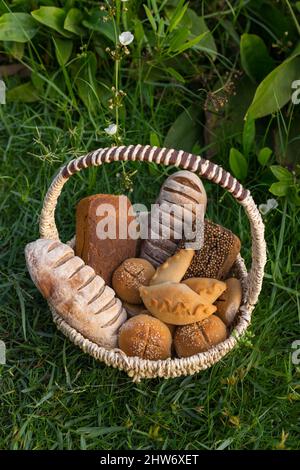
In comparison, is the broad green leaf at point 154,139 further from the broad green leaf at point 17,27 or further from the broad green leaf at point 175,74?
the broad green leaf at point 17,27

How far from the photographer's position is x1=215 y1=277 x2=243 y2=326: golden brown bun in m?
1.67

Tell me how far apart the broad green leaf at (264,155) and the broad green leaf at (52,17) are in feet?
2.13

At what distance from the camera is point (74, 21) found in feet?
6.75

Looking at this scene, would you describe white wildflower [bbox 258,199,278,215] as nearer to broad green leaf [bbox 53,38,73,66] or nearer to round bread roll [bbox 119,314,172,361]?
round bread roll [bbox 119,314,172,361]

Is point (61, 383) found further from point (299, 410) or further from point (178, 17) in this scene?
point (178, 17)

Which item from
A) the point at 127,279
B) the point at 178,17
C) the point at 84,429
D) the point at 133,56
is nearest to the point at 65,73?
the point at 133,56

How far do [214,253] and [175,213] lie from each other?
136 millimetres

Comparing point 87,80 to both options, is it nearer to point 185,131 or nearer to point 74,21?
point 74,21

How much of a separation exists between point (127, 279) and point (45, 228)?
23cm

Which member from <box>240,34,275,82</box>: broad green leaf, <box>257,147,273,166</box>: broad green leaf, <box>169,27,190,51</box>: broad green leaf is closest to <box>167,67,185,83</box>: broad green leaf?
<box>169,27,190,51</box>: broad green leaf

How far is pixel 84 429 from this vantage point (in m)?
1.61

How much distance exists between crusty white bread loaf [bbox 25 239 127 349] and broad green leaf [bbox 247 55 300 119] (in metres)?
0.64

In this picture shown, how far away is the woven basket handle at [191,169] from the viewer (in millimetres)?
1479

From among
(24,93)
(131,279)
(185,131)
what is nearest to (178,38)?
(185,131)
